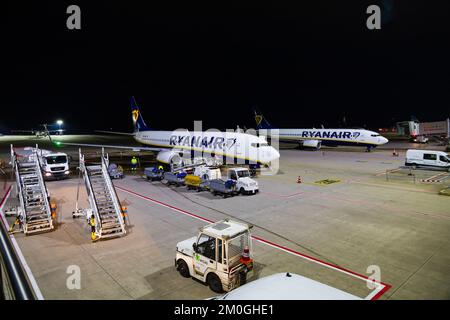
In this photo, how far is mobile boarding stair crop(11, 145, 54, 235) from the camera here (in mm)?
15329

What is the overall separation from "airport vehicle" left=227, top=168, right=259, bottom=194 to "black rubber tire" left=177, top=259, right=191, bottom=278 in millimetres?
12098

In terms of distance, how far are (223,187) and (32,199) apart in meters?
12.0

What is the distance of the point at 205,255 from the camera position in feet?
33.0

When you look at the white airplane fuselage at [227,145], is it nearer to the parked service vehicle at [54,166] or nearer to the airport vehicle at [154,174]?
the airport vehicle at [154,174]

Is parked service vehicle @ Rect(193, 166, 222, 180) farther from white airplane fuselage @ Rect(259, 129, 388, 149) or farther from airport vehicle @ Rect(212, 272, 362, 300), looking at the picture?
white airplane fuselage @ Rect(259, 129, 388, 149)

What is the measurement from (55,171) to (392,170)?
116 feet

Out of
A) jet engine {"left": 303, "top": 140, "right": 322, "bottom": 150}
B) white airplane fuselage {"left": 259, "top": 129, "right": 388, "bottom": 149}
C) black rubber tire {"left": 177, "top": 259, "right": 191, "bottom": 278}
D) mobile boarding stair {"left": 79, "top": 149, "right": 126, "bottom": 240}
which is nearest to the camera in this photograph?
black rubber tire {"left": 177, "top": 259, "right": 191, "bottom": 278}

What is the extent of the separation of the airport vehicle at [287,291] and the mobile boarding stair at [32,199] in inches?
517

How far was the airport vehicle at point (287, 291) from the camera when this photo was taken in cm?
609

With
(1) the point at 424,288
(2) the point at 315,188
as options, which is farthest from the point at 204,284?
(2) the point at 315,188

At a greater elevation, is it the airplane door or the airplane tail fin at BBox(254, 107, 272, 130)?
the airplane tail fin at BBox(254, 107, 272, 130)

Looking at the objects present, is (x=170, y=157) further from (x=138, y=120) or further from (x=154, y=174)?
(x=138, y=120)

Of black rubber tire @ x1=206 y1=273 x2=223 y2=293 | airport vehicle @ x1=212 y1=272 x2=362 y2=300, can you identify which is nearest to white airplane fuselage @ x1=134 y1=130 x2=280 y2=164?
black rubber tire @ x1=206 y1=273 x2=223 y2=293
